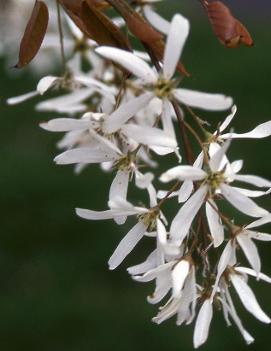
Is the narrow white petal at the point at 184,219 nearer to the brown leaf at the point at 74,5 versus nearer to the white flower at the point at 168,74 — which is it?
the white flower at the point at 168,74

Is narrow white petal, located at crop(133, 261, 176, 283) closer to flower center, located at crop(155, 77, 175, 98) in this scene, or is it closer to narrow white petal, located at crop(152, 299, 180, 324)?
narrow white petal, located at crop(152, 299, 180, 324)

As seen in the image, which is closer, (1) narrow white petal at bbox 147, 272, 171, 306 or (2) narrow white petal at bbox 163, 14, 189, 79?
(2) narrow white petal at bbox 163, 14, 189, 79

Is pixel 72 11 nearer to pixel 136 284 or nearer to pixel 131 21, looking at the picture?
pixel 131 21

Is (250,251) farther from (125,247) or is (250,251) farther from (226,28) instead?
(226,28)

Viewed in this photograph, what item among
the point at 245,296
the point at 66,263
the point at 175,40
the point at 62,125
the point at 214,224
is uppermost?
the point at 175,40

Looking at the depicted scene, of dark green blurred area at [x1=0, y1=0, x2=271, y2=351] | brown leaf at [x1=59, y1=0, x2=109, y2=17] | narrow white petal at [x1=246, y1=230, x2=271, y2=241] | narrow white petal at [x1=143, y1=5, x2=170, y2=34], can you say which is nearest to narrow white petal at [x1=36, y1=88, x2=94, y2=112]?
narrow white petal at [x1=143, y1=5, x2=170, y2=34]

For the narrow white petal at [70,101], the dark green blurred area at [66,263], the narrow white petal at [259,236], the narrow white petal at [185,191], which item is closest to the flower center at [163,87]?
the narrow white petal at [185,191]

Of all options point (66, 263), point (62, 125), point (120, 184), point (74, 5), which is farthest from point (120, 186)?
point (66, 263)

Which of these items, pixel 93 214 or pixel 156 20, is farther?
pixel 156 20
